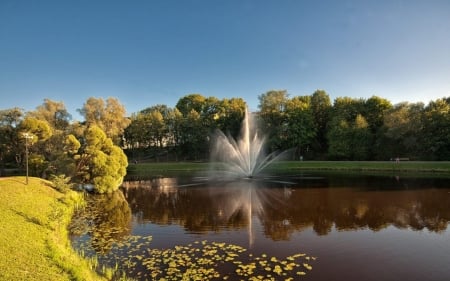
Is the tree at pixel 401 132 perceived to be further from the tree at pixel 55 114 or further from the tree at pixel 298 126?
the tree at pixel 55 114

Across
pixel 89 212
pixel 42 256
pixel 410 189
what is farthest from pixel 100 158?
pixel 410 189

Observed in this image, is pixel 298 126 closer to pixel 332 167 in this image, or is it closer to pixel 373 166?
pixel 332 167

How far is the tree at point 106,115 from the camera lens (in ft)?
186

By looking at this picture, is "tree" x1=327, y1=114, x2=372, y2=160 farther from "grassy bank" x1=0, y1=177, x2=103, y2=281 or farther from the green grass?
"grassy bank" x1=0, y1=177, x2=103, y2=281

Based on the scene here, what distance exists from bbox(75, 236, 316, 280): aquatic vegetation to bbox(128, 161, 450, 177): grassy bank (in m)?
40.7

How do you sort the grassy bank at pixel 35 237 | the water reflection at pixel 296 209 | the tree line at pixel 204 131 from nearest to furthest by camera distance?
1. the grassy bank at pixel 35 237
2. the water reflection at pixel 296 209
3. the tree line at pixel 204 131

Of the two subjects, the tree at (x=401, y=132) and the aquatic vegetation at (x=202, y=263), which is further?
the tree at (x=401, y=132)

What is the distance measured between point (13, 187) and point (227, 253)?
1686 cm

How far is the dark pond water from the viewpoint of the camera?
11.2 metres

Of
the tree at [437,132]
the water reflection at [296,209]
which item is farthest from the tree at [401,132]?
the water reflection at [296,209]

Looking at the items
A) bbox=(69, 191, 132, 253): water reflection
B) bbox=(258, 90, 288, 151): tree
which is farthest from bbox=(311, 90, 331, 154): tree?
bbox=(69, 191, 132, 253): water reflection

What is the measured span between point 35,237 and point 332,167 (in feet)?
163

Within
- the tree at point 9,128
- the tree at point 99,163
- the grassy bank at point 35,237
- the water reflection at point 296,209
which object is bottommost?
the water reflection at point 296,209

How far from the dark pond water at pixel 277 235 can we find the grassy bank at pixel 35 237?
1380mm
